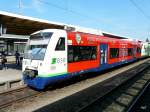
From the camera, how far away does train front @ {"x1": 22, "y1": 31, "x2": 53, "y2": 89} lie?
35.9 feet

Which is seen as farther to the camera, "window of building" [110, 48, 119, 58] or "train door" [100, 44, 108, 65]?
"window of building" [110, 48, 119, 58]

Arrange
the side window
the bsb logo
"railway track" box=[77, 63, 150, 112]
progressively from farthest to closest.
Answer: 1. the side window
2. the bsb logo
3. "railway track" box=[77, 63, 150, 112]

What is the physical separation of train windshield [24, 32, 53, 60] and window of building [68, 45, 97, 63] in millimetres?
1518

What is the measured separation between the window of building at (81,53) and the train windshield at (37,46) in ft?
4.98

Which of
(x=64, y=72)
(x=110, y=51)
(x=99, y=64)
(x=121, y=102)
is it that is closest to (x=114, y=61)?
(x=110, y=51)

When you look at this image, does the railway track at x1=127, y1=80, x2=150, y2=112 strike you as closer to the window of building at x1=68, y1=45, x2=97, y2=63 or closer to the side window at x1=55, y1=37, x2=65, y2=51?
the window of building at x1=68, y1=45, x2=97, y2=63

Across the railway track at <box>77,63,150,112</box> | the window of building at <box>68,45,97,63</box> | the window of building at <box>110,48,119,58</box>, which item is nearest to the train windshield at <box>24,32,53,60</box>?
the window of building at <box>68,45,97,63</box>

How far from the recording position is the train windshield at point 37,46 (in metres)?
11.2

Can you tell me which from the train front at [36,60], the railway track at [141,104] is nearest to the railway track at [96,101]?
the railway track at [141,104]

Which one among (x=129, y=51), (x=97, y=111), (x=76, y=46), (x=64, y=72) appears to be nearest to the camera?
(x=97, y=111)

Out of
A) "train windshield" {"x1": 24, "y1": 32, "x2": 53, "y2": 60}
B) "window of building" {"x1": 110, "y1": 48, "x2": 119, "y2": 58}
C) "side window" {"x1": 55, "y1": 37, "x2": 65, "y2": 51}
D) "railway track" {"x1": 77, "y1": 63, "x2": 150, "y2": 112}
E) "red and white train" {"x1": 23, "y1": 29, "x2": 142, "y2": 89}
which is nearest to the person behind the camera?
"railway track" {"x1": 77, "y1": 63, "x2": 150, "y2": 112}

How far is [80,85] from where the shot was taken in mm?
13641

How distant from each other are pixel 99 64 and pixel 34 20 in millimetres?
5581

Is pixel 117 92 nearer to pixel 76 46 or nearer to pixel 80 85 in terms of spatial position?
pixel 80 85
